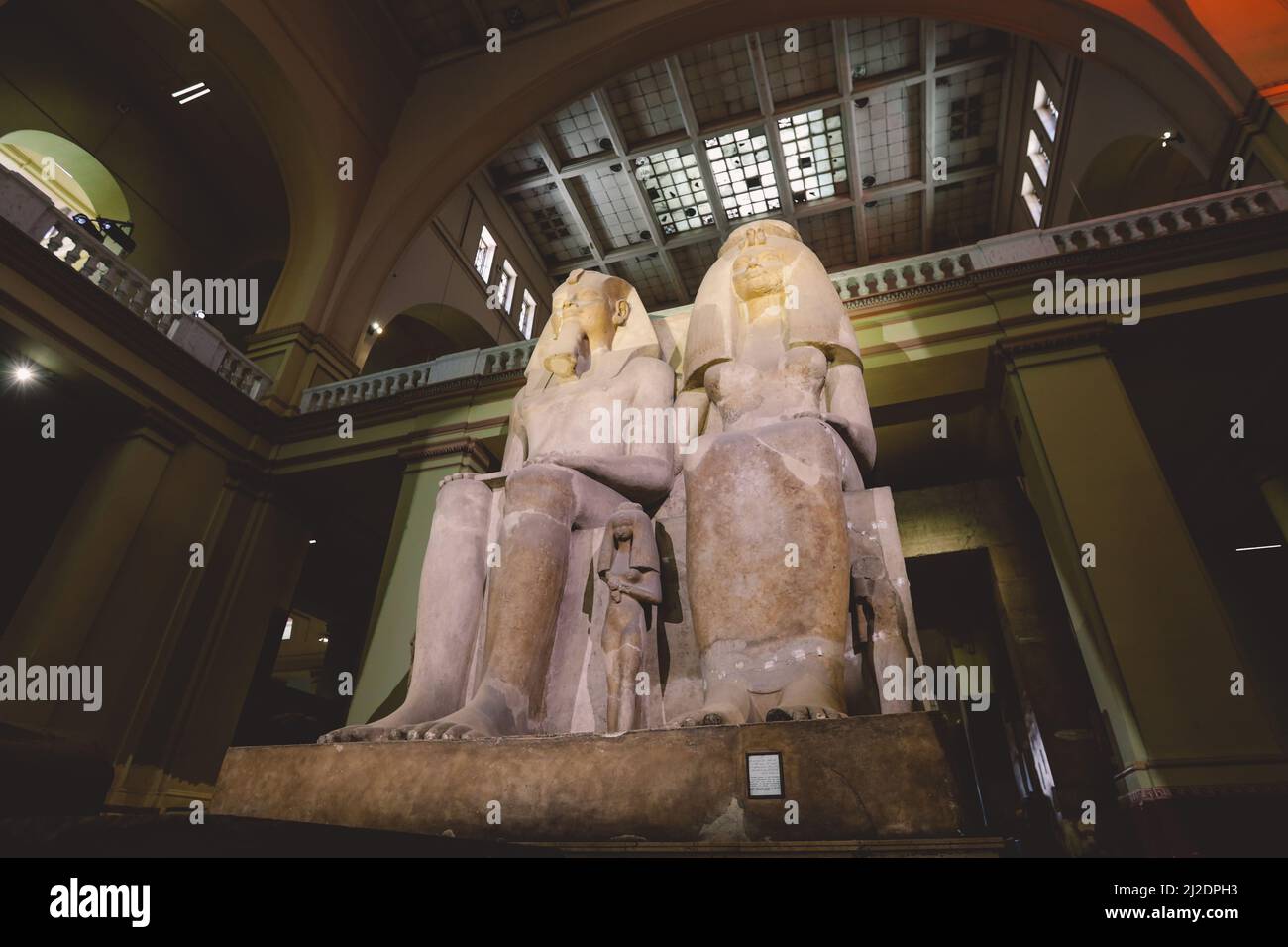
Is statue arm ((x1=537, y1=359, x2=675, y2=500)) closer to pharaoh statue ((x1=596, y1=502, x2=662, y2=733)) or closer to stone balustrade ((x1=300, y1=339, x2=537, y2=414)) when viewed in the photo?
pharaoh statue ((x1=596, y1=502, x2=662, y2=733))

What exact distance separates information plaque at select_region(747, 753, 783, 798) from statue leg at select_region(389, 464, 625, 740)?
835 mm

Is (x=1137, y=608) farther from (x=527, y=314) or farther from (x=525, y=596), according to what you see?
(x=527, y=314)

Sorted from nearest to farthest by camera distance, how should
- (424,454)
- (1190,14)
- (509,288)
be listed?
1. (1190,14)
2. (424,454)
3. (509,288)

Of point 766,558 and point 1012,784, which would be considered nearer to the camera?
point 766,558

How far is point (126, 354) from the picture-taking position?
22.8 feet

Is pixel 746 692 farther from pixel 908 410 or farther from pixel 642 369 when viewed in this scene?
pixel 908 410

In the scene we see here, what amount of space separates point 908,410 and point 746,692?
5.57m

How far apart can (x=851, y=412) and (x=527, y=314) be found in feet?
44.5

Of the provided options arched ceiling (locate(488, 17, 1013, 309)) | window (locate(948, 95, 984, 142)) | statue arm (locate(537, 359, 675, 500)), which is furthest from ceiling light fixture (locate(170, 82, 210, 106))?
window (locate(948, 95, 984, 142))

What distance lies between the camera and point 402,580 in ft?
22.0

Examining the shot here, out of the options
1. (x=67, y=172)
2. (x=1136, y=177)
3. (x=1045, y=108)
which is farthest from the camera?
(x=1045, y=108)

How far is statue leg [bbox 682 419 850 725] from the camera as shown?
1943mm

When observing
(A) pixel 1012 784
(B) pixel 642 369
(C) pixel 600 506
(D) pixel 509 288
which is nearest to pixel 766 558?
(C) pixel 600 506

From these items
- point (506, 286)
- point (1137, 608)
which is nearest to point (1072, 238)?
point (1137, 608)
